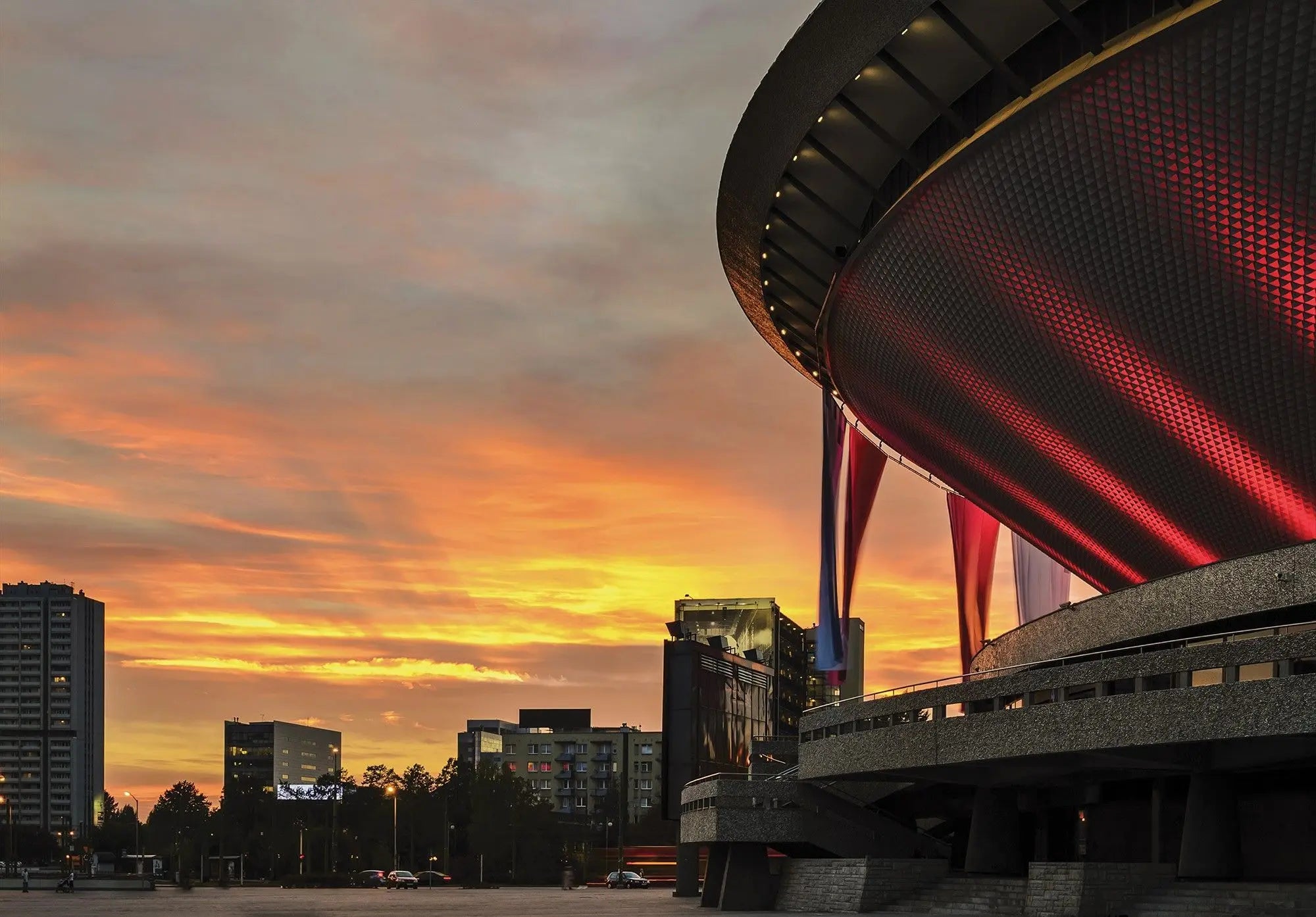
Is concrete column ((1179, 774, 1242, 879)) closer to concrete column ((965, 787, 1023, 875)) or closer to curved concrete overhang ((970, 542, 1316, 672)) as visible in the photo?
curved concrete overhang ((970, 542, 1316, 672))

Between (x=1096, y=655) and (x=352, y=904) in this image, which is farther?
(x=352, y=904)

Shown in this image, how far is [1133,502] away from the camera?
39.0 m

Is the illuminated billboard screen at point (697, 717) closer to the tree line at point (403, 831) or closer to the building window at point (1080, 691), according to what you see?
the building window at point (1080, 691)

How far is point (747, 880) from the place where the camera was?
4609 centimetres

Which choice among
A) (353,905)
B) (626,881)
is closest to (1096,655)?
(353,905)

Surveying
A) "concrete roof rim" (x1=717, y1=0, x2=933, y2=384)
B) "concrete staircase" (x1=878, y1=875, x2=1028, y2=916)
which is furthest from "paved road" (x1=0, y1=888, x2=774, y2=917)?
"concrete roof rim" (x1=717, y1=0, x2=933, y2=384)

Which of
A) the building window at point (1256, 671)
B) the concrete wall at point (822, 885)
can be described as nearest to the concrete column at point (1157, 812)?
the concrete wall at point (822, 885)

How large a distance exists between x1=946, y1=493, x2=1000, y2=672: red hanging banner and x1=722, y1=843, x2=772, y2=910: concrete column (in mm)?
8503

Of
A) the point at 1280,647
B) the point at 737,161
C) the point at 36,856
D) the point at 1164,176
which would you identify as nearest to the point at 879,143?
the point at 737,161

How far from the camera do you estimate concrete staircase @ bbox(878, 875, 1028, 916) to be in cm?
3497

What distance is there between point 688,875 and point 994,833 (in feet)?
89.3

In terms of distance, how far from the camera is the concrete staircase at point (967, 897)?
35.0 m

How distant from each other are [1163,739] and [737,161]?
1461 centimetres

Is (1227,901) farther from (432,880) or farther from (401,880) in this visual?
(432,880)
